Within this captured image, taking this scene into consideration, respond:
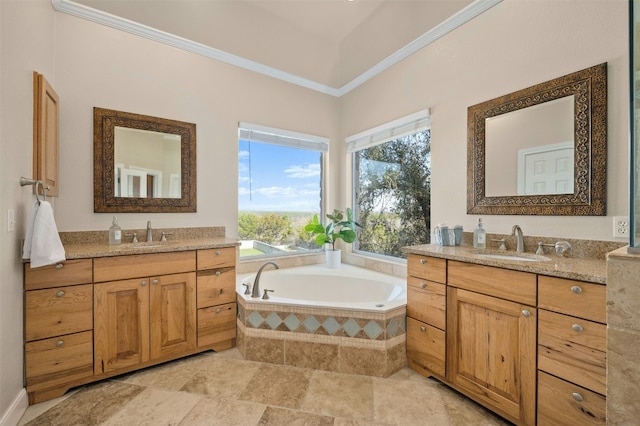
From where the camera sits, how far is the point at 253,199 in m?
3.21

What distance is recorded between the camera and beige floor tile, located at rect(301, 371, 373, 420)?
1.68 m

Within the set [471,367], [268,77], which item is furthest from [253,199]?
[471,367]

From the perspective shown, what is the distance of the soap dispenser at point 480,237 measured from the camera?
2094mm

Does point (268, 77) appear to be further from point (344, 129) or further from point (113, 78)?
point (113, 78)

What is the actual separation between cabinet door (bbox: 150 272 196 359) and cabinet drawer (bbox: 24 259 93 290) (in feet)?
1.29

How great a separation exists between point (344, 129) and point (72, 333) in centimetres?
324

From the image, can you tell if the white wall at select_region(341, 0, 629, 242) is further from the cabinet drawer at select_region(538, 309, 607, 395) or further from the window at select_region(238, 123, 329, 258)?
the window at select_region(238, 123, 329, 258)

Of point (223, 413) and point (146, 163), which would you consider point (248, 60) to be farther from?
point (223, 413)

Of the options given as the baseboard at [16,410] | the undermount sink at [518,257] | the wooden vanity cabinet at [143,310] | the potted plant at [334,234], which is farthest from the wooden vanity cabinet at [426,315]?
the baseboard at [16,410]

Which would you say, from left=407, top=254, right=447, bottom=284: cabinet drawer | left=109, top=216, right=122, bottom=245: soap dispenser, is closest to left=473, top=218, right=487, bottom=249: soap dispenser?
left=407, top=254, right=447, bottom=284: cabinet drawer

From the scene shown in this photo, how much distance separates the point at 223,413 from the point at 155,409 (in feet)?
1.38

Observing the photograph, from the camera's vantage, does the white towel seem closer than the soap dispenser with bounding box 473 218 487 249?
Yes

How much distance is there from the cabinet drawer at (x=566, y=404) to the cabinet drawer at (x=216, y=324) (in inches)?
83.5

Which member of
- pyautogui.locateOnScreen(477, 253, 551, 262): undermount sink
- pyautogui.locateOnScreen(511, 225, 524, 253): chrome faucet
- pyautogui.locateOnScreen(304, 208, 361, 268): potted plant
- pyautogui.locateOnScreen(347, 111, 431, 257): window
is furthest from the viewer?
pyautogui.locateOnScreen(304, 208, 361, 268): potted plant
